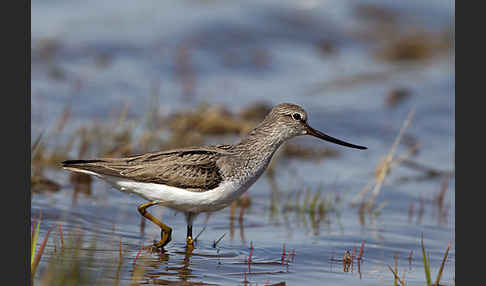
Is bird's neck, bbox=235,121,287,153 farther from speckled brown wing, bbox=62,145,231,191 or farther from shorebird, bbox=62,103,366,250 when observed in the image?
speckled brown wing, bbox=62,145,231,191

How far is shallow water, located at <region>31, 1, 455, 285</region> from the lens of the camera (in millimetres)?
6703

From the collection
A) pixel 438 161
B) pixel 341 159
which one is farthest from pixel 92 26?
pixel 438 161

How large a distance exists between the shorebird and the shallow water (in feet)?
1.58

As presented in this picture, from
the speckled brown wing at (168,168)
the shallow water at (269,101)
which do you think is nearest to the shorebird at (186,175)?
the speckled brown wing at (168,168)

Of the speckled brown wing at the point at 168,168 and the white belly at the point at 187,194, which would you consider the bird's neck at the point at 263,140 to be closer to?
the speckled brown wing at the point at 168,168

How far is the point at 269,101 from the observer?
1388 cm

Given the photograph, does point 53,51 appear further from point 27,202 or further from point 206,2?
point 27,202

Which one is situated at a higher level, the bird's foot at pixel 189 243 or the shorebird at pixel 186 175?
the shorebird at pixel 186 175

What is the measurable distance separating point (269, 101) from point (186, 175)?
743cm

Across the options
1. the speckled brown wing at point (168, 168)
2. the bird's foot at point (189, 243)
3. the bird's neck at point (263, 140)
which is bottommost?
the bird's foot at point (189, 243)

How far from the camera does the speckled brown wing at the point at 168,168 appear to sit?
6570 millimetres

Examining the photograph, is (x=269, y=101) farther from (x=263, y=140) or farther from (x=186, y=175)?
(x=186, y=175)

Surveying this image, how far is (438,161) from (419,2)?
10.2m

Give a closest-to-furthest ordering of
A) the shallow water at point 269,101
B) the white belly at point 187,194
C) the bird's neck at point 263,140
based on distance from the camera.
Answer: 1. the white belly at point 187,194
2. the shallow water at point 269,101
3. the bird's neck at point 263,140
